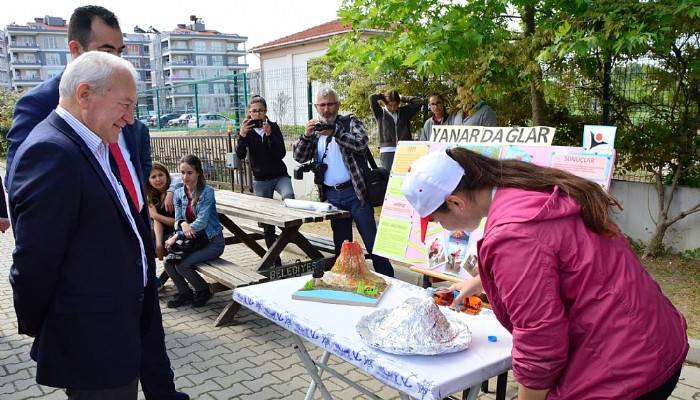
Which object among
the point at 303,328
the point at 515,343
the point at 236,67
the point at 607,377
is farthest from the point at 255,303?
the point at 236,67

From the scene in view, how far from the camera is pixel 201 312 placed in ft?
15.2

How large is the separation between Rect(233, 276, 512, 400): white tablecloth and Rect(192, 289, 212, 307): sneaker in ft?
7.59

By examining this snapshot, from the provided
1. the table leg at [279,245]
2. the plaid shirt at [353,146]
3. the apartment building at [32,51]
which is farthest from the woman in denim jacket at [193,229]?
the apartment building at [32,51]

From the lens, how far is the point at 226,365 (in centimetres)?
360

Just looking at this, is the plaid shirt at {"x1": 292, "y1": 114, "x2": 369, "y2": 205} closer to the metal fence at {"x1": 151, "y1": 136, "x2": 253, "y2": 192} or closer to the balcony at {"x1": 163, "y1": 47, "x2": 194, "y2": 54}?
the metal fence at {"x1": 151, "y1": 136, "x2": 253, "y2": 192}

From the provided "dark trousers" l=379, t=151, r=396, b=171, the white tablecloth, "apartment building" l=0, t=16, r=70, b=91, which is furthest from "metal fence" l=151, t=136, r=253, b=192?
"apartment building" l=0, t=16, r=70, b=91

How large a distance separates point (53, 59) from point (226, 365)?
336 ft

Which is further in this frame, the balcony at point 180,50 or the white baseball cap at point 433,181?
the balcony at point 180,50

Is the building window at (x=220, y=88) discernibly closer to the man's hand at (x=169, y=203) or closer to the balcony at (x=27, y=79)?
the man's hand at (x=169, y=203)

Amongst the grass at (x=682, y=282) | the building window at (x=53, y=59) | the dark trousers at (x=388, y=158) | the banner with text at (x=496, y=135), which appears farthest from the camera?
the building window at (x=53, y=59)

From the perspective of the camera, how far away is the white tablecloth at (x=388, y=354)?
1676mm

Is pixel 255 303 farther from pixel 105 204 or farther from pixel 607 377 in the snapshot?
pixel 607 377

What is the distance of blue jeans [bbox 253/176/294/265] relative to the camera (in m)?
5.66

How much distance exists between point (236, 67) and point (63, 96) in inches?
4167
